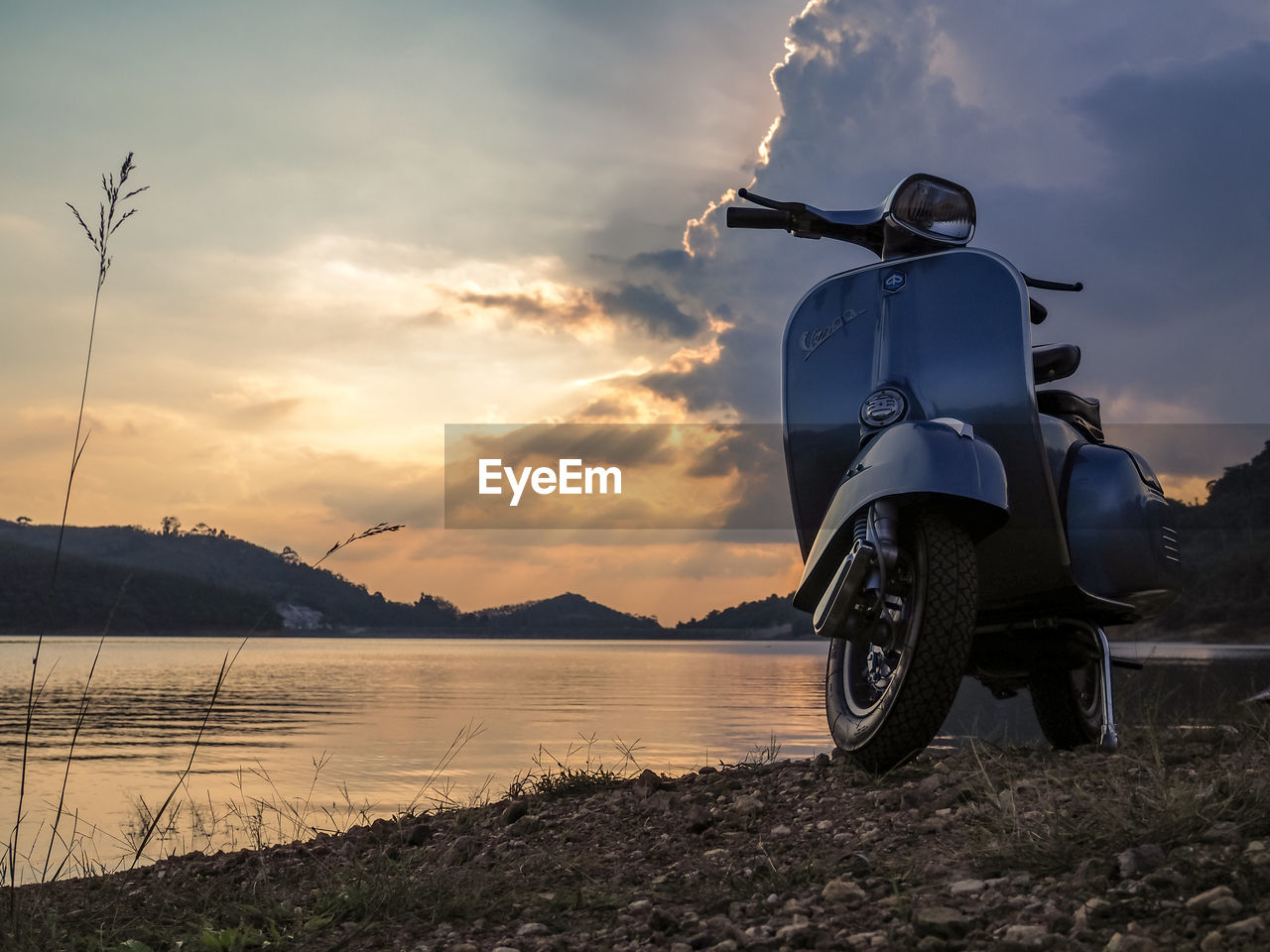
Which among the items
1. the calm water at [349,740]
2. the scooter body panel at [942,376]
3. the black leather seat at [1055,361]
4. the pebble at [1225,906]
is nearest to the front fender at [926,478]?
the scooter body panel at [942,376]

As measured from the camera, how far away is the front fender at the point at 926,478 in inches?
113

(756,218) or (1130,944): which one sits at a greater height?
(756,218)

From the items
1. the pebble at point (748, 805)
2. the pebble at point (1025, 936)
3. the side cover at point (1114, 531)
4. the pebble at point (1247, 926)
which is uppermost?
Answer: the side cover at point (1114, 531)

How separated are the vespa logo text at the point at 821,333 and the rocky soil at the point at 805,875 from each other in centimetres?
149

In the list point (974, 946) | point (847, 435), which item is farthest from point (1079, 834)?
point (847, 435)

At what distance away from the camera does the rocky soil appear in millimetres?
1916

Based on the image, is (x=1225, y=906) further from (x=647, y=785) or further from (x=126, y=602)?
(x=126, y=602)

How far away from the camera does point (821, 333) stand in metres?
3.60

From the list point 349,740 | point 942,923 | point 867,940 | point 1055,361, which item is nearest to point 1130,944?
point 942,923

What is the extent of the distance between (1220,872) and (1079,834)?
1.02ft

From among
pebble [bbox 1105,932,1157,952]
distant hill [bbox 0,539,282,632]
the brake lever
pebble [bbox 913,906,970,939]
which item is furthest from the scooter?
distant hill [bbox 0,539,282,632]

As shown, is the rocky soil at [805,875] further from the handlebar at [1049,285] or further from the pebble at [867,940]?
the handlebar at [1049,285]

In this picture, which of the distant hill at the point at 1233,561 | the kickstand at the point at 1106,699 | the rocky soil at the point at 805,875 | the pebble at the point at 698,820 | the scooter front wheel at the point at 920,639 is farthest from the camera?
the distant hill at the point at 1233,561

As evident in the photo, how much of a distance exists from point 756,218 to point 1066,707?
2.34 metres
